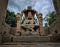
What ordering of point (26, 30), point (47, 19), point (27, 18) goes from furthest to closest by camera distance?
point (47, 19) → point (27, 18) → point (26, 30)

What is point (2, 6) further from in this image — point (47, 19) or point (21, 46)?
point (47, 19)

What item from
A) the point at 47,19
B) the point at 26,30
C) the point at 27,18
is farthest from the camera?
the point at 47,19

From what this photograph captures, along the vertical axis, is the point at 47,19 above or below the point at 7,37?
above

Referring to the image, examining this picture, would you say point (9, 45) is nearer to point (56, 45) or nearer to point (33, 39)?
point (33, 39)

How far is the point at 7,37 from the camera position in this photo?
17.5ft

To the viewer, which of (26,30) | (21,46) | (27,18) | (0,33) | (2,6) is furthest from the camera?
(27,18)

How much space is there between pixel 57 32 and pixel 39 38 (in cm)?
104

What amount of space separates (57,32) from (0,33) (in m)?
2.49

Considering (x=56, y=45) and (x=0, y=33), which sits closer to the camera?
(x=56, y=45)

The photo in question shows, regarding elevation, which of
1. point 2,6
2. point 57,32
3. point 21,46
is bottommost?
point 21,46

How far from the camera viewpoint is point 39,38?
538cm

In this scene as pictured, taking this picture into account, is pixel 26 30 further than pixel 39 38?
Yes

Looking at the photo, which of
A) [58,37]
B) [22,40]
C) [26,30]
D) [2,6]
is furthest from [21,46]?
[26,30]

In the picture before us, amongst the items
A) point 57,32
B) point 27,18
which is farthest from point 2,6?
point 27,18
